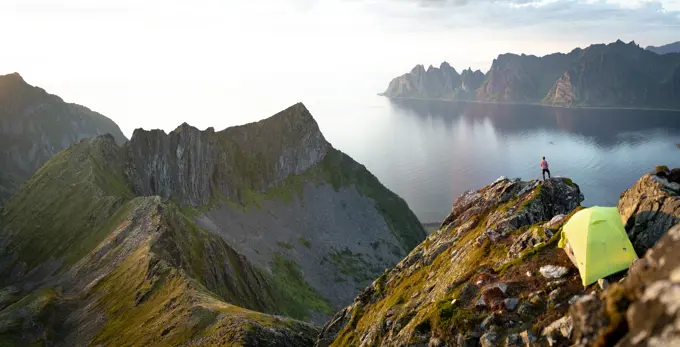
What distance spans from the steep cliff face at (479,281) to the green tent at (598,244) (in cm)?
115

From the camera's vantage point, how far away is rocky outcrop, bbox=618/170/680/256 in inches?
899

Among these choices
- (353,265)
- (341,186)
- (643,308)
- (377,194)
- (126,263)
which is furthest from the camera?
(377,194)

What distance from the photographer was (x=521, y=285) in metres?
25.8

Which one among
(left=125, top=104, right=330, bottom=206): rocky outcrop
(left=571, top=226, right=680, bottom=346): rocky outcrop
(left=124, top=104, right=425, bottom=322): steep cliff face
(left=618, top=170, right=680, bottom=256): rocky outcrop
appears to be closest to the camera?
(left=571, top=226, right=680, bottom=346): rocky outcrop

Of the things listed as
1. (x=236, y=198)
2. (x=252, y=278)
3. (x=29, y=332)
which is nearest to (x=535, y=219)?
(x=252, y=278)

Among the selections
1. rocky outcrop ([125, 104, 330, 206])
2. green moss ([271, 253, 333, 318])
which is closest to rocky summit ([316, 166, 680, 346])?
green moss ([271, 253, 333, 318])

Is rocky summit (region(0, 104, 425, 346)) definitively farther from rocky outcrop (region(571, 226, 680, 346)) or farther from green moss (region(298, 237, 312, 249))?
rocky outcrop (region(571, 226, 680, 346))

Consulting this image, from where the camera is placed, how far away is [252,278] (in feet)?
311

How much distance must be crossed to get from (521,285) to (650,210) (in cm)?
792

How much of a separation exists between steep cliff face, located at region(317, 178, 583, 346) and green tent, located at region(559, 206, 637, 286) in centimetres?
115

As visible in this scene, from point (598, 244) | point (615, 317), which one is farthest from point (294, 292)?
point (615, 317)

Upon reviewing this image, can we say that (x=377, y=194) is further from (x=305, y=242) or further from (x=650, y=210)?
(x=650, y=210)

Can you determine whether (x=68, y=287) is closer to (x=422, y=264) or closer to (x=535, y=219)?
(x=422, y=264)

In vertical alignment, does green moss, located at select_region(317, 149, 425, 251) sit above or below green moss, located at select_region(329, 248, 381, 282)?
above
